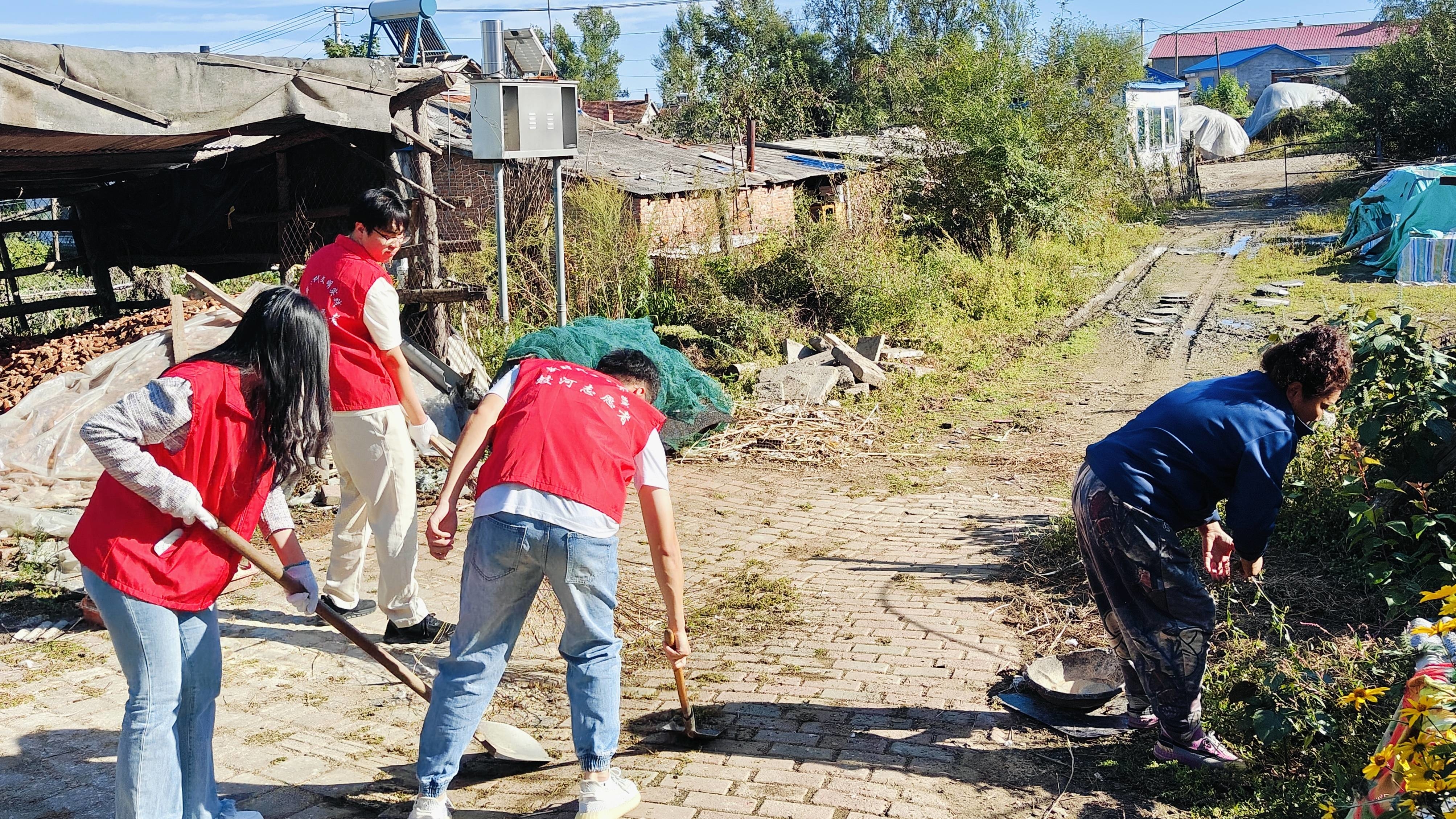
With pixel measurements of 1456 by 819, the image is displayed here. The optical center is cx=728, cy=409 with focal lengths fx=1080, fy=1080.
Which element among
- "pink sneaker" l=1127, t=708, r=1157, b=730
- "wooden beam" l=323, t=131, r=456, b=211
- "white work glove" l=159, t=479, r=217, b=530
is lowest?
"pink sneaker" l=1127, t=708, r=1157, b=730

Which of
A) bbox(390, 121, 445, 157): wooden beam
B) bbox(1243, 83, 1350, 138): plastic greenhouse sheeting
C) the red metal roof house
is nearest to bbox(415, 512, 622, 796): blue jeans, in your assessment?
bbox(390, 121, 445, 157): wooden beam

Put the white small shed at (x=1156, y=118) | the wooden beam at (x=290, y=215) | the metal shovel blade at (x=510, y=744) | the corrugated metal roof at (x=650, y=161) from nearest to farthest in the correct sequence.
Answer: the metal shovel blade at (x=510, y=744)
the wooden beam at (x=290, y=215)
the corrugated metal roof at (x=650, y=161)
the white small shed at (x=1156, y=118)

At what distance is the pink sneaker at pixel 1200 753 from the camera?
3.66m

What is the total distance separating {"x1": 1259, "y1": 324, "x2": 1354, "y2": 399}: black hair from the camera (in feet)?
11.4

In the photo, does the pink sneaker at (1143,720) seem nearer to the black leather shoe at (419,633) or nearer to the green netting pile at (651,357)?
the black leather shoe at (419,633)

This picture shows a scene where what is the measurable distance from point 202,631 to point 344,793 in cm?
93

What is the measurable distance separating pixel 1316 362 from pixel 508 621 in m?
2.69

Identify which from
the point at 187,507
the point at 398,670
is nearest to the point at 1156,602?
the point at 398,670

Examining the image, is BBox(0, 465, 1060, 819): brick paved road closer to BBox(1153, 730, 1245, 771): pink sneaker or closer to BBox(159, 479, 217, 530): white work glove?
BBox(1153, 730, 1245, 771): pink sneaker

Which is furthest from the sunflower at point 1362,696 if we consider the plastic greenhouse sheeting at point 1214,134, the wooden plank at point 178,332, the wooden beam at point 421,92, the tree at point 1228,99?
the tree at point 1228,99

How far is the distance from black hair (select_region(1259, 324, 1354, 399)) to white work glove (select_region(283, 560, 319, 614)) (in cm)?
317

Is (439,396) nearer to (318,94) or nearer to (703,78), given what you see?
(318,94)

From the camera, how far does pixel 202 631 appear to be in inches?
119

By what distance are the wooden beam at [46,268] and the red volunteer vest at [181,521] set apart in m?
8.54
